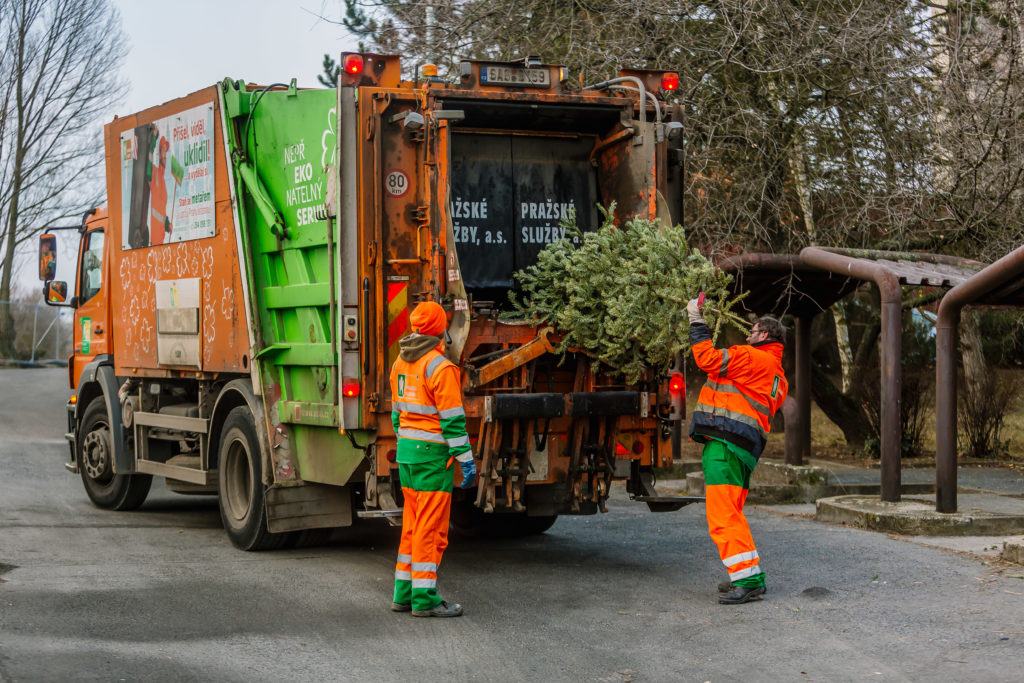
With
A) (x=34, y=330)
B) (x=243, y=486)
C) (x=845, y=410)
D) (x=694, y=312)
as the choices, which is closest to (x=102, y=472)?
(x=243, y=486)

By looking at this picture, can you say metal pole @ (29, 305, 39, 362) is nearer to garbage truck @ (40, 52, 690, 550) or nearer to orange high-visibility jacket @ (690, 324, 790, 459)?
garbage truck @ (40, 52, 690, 550)

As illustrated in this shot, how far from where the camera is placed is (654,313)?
710 centimetres

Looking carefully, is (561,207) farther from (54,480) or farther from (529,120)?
(54,480)

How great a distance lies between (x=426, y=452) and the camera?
6621mm

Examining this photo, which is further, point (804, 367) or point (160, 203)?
point (804, 367)

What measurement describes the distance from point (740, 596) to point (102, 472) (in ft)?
20.5

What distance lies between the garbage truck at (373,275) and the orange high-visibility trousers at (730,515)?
0.73 meters

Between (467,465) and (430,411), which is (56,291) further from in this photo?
(467,465)

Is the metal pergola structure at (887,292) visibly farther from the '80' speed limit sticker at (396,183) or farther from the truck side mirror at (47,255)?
the truck side mirror at (47,255)

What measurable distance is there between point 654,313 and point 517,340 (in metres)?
0.86

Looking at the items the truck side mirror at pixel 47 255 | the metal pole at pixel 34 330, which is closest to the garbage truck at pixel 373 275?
the truck side mirror at pixel 47 255

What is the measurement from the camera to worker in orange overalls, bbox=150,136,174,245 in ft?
31.1

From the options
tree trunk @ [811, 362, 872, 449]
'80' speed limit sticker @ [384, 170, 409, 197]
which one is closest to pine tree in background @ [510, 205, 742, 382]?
'80' speed limit sticker @ [384, 170, 409, 197]

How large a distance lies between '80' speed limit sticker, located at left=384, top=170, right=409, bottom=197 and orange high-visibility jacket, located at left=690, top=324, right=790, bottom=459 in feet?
6.40
